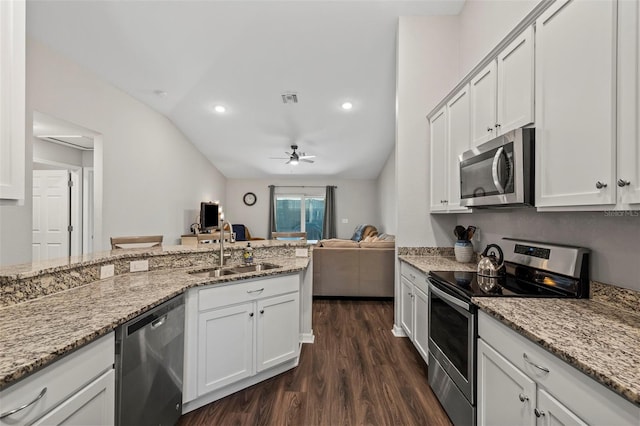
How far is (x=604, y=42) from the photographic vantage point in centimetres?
110

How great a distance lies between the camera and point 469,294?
1481 millimetres

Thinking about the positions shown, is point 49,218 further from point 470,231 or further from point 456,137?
point 470,231

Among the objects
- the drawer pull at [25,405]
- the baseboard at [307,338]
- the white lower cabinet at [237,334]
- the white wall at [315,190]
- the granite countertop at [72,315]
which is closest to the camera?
the drawer pull at [25,405]

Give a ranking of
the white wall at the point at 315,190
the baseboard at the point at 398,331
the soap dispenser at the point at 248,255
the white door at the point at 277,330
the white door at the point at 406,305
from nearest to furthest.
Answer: the white door at the point at 277,330 < the soap dispenser at the point at 248,255 < the white door at the point at 406,305 < the baseboard at the point at 398,331 < the white wall at the point at 315,190

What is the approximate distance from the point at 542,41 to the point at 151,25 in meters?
3.53

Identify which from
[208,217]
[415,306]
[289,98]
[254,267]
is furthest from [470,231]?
[208,217]

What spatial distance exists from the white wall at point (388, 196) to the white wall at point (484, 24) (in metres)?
3.35

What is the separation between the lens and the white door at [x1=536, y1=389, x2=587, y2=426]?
0.87m

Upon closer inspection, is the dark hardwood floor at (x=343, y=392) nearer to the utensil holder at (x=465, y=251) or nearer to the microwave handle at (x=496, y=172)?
the utensil holder at (x=465, y=251)

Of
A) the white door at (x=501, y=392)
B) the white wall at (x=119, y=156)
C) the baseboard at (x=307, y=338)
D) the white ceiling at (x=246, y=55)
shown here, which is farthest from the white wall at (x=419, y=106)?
the white wall at (x=119, y=156)

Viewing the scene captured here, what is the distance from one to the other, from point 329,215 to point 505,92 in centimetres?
692

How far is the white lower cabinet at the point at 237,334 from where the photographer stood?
177cm

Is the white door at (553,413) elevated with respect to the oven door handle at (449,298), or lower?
lower

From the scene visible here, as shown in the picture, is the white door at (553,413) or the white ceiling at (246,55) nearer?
the white door at (553,413)
